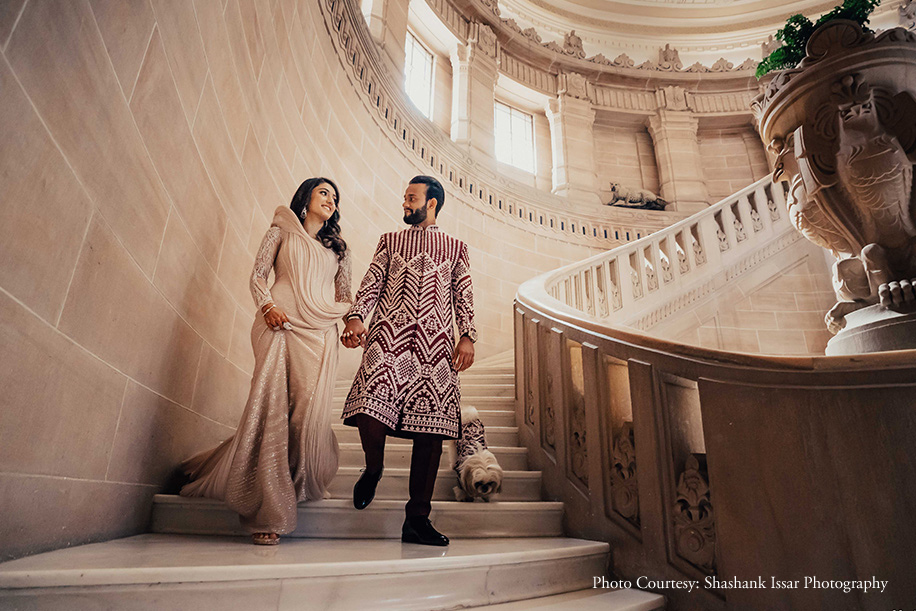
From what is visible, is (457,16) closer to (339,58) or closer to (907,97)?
(339,58)

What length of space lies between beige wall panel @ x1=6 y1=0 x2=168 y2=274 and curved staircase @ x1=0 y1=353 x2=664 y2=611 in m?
1.09

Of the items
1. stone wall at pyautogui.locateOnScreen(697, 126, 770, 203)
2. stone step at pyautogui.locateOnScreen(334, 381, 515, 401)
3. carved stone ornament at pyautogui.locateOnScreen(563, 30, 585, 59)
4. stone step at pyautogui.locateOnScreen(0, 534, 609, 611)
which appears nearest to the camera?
stone step at pyautogui.locateOnScreen(0, 534, 609, 611)

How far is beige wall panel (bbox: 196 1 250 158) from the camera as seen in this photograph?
2557 mm

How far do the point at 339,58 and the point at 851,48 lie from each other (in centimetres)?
406

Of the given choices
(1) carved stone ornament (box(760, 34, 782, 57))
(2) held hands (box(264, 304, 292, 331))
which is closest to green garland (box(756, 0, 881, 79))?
(2) held hands (box(264, 304, 292, 331))

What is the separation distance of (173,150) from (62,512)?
4.81ft

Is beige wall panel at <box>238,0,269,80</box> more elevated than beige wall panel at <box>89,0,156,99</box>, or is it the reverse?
beige wall panel at <box>238,0,269,80</box>

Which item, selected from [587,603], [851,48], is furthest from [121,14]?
[851,48]

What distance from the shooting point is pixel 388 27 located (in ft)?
23.3

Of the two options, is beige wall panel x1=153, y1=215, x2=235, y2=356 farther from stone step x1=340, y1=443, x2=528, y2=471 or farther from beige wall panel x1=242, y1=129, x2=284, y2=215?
stone step x1=340, y1=443, x2=528, y2=471

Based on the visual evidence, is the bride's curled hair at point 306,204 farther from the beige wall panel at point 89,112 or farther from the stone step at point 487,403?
the stone step at point 487,403

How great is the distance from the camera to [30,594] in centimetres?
116

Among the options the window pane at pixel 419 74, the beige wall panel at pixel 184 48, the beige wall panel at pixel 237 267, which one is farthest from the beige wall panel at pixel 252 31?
the window pane at pixel 419 74

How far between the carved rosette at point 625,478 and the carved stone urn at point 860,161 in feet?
6.04
